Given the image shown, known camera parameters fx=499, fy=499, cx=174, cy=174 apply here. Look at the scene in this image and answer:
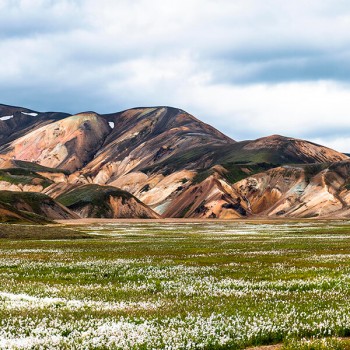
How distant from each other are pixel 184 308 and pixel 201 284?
6.28 metres

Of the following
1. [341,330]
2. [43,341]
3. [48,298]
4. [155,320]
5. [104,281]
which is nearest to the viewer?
[43,341]

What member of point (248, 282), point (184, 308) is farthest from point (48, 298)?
Answer: point (248, 282)

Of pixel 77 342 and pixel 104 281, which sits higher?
pixel 77 342

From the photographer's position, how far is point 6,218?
128 meters

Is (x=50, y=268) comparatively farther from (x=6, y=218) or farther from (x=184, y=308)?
(x=6, y=218)

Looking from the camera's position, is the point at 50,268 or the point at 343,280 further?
the point at 50,268

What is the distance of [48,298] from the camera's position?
20.6 m

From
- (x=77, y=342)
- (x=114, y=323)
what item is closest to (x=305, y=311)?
(x=114, y=323)

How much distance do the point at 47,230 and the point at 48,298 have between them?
72.4 meters

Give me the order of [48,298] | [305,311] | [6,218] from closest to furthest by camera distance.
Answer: [305,311] → [48,298] → [6,218]

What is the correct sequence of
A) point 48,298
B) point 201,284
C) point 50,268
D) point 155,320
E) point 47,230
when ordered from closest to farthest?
point 155,320, point 48,298, point 201,284, point 50,268, point 47,230

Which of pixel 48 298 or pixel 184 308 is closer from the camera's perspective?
pixel 184 308

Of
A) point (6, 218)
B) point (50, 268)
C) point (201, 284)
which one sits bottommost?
point (6, 218)

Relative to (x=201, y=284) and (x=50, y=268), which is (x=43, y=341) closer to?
(x=201, y=284)
